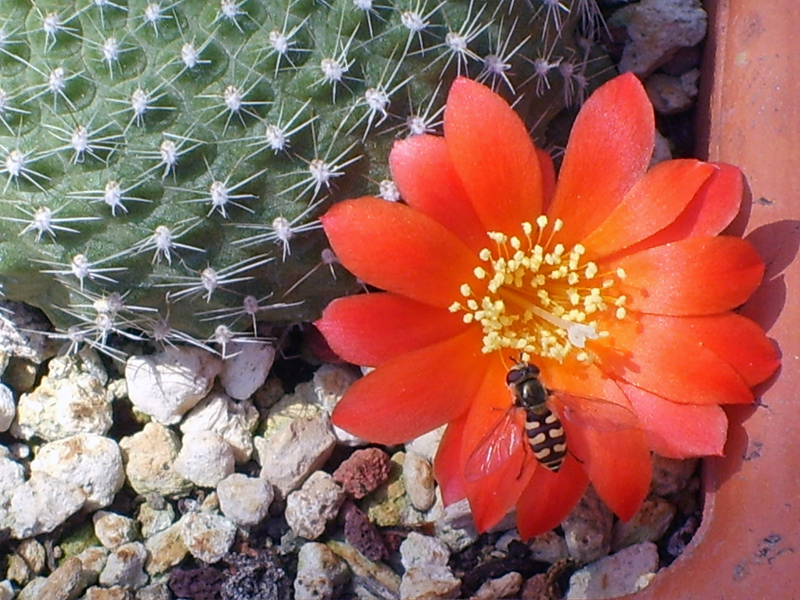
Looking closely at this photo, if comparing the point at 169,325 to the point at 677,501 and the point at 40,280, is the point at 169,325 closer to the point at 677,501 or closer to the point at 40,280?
the point at 40,280

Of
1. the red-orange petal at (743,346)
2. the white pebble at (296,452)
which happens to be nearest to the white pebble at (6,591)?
the white pebble at (296,452)

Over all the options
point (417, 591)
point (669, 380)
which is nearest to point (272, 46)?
point (669, 380)

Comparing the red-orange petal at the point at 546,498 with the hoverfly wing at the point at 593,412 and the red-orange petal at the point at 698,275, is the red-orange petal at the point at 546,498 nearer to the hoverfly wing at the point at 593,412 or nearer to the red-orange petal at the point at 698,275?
the hoverfly wing at the point at 593,412

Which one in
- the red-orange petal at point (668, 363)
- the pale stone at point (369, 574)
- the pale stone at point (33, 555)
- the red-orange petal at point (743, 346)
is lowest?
the pale stone at point (33, 555)

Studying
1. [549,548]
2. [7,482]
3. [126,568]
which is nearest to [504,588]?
[549,548]

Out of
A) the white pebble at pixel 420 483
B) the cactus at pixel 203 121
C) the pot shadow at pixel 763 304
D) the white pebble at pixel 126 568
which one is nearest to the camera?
the cactus at pixel 203 121

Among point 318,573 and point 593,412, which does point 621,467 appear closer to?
point 593,412

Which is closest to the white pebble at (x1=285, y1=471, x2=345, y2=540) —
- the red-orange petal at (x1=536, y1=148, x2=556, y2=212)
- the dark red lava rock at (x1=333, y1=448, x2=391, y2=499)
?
the dark red lava rock at (x1=333, y1=448, x2=391, y2=499)
